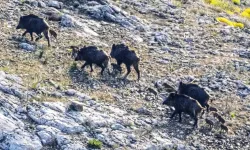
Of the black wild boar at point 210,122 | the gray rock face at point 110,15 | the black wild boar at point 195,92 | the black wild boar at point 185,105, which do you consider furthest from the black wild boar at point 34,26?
the black wild boar at point 210,122

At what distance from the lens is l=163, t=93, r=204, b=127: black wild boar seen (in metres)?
23.0

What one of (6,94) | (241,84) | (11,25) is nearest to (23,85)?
(6,94)

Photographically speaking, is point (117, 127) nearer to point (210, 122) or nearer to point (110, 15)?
point (210, 122)

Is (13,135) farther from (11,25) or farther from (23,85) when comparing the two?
(11,25)

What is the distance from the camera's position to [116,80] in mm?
26016

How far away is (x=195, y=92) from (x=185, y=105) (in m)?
1.59

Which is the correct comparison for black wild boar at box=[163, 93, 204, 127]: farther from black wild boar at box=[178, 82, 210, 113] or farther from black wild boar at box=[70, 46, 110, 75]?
black wild boar at box=[70, 46, 110, 75]

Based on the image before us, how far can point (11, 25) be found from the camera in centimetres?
3008

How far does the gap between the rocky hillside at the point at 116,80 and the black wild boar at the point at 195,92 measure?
2.72ft

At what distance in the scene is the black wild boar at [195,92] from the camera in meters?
24.3

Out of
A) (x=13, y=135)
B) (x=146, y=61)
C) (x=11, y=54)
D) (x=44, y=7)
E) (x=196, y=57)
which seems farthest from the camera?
(x=44, y=7)

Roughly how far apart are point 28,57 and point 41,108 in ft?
17.8

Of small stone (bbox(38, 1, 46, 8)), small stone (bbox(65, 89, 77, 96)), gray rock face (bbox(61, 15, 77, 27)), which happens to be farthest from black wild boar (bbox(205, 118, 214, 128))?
small stone (bbox(38, 1, 46, 8))

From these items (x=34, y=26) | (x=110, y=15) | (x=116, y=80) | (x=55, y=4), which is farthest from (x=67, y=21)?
(x=116, y=80)
